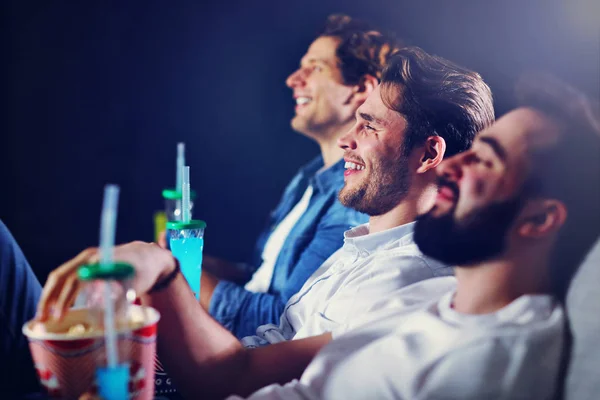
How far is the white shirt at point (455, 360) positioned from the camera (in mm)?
843

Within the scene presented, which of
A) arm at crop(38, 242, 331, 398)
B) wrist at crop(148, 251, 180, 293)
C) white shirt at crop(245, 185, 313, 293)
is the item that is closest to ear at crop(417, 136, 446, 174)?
arm at crop(38, 242, 331, 398)

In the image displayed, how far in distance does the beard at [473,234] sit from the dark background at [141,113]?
120 centimetres

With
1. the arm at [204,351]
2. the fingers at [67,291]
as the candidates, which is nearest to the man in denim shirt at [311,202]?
the arm at [204,351]

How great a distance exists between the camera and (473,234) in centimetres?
95

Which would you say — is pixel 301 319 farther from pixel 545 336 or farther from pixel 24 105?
pixel 24 105

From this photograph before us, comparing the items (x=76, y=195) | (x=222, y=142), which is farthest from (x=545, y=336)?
(x=76, y=195)

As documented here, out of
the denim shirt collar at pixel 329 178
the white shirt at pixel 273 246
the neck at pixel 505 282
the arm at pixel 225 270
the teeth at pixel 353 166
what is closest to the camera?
the neck at pixel 505 282

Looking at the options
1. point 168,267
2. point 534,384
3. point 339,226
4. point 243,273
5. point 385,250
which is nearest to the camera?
point 534,384

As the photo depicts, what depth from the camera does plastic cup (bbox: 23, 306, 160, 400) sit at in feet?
2.69

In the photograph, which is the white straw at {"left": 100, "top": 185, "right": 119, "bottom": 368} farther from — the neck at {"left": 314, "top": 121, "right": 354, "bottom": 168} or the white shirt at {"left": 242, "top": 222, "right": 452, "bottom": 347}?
the neck at {"left": 314, "top": 121, "right": 354, "bottom": 168}

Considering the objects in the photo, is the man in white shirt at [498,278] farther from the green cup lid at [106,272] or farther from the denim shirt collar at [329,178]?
the denim shirt collar at [329,178]

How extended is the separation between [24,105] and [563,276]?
6.45 ft

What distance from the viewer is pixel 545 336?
85 cm

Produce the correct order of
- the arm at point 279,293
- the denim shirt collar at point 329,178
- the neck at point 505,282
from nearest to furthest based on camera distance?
the neck at point 505,282, the arm at point 279,293, the denim shirt collar at point 329,178
